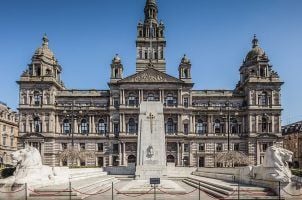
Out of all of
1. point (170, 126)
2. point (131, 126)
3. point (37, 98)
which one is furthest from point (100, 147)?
point (37, 98)

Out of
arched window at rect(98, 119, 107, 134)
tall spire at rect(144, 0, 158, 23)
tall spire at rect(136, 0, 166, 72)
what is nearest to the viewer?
arched window at rect(98, 119, 107, 134)

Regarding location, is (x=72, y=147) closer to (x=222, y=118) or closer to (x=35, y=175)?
(x=222, y=118)

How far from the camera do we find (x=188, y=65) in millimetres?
85625

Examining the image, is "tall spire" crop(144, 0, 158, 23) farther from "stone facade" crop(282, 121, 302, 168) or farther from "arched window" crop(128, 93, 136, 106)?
"stone facade" crop(282, 121, 302, 168)

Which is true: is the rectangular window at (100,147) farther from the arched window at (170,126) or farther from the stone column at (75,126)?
the arched window at (170,126)

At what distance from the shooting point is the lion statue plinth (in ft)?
87.0

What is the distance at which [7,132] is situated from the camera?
93.7 meters

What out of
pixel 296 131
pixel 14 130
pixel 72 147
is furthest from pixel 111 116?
pixel 296 131

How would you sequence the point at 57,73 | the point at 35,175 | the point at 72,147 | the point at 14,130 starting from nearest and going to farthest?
the point at 35,175 → the point at 72,147 → the point at 57,73 → the point at 14,130

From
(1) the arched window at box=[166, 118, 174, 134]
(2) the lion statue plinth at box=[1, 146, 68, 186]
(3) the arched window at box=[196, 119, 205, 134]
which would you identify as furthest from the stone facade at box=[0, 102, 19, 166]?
(2) the lion statue plinth at box=[1, 146, 68, 186]

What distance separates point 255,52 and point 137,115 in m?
30.0

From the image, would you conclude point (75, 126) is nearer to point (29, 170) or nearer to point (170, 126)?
point (170, 126)

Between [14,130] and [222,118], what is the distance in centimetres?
5284

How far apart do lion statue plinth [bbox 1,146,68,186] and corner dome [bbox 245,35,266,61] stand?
66.3 metres
